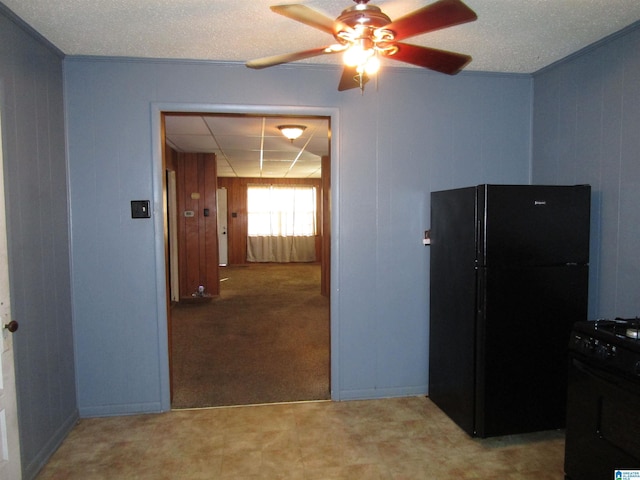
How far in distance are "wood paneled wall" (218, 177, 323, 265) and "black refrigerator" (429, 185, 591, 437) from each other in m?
8.80

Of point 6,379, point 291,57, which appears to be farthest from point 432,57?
point 6,379

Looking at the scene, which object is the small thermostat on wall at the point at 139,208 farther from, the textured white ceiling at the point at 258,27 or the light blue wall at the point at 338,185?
the textured white ceiling at the point at 258,27

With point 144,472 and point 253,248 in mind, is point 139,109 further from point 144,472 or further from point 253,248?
point 253,248

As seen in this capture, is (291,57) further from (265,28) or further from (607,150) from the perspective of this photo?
(607,150)

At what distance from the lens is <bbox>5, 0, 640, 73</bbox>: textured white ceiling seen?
2.14m

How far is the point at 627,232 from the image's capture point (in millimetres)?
2473

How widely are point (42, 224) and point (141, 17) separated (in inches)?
51.3

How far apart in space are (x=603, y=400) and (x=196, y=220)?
621cm

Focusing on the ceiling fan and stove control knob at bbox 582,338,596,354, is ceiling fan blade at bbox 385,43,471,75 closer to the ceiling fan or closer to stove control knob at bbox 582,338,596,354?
the ceiling fan

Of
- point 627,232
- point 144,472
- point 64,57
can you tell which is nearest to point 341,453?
point 144,472

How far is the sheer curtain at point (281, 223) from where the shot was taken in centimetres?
1141

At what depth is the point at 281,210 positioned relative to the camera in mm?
11508

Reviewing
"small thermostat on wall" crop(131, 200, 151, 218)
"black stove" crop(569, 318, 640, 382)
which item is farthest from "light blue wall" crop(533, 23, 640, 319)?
"small thermostat on wall" crop(131, 200, 151, 218)

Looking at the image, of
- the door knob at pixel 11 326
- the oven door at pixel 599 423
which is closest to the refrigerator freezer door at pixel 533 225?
the oven door at pixel 599 423
